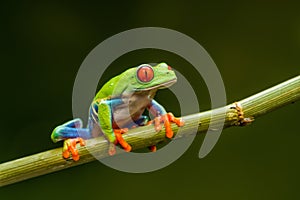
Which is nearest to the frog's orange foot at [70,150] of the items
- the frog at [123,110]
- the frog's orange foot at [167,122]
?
the frog at [123,110]

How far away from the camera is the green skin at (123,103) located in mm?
2058

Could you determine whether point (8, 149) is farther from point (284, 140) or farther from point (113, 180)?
point (284, 140)

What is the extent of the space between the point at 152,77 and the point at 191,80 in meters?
2.61

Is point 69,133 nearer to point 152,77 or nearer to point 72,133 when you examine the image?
point 72,133

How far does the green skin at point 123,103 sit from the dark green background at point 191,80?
225 centimetres

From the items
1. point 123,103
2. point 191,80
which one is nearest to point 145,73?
point 123,103

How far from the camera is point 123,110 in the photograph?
2.18m

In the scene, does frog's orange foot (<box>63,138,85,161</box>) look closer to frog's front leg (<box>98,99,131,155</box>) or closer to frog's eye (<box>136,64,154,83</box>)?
frog's front leg (<box>98,99,131,155</box>)

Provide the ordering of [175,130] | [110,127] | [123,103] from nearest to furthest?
[175,130]
[110,127]
[123,103]

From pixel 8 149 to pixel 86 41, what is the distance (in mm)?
1098

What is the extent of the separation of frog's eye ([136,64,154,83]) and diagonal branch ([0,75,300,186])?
21cm

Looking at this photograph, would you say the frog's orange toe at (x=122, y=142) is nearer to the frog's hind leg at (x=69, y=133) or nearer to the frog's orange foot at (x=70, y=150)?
the frog's orange foot at (x=70, y=150)

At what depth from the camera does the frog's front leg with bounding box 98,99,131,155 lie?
194cm

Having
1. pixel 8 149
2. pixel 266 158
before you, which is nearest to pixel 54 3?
pixel 8 149
